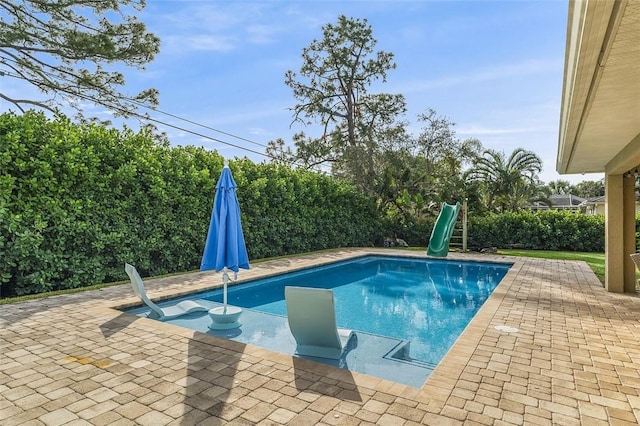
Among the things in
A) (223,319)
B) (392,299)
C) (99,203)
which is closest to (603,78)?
(223,319)

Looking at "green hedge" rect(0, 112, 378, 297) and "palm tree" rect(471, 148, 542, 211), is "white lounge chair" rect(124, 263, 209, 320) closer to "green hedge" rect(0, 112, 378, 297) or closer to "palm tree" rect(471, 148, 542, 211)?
"green hedge" rect(0, 112, 378, 297)

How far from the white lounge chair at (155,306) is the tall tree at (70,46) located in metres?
9.84

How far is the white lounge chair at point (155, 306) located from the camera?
715 centimetres

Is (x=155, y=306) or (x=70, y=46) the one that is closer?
(x=155, y=306)

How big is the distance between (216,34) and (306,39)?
15941mm

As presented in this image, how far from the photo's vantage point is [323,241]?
1958 cm

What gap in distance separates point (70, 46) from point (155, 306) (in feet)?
35.8

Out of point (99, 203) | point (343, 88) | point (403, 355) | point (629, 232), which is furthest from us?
point (343, 88)

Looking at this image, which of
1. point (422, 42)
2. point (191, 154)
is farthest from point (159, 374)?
point (422, 42)

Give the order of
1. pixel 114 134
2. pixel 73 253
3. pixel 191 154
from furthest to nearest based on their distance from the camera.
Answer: pixel 191 154
pixel 114 134
pixel 73 253

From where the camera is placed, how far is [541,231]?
21.1 meters

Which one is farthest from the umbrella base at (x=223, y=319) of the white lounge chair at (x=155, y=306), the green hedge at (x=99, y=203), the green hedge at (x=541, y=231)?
the green hedge at (x=541, y=231)

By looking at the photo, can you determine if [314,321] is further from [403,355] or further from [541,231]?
[541,231]

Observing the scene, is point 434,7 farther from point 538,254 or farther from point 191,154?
point 538,254
